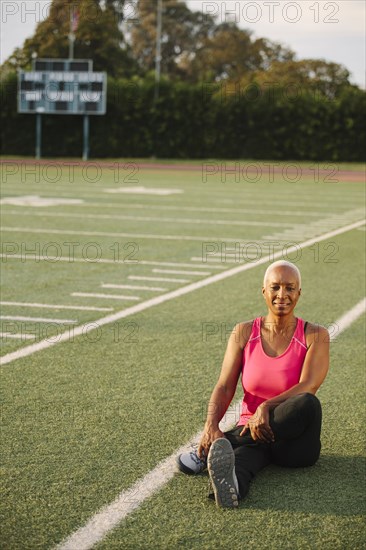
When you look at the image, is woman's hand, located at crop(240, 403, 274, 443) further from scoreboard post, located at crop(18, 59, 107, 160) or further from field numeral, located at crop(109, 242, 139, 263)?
scoreboard post, located at crop(18, 59, 107, 160)

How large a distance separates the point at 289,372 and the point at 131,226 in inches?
421

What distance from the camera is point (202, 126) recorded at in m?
39.8

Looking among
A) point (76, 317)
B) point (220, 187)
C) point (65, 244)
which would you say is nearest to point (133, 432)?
point (76, 317)

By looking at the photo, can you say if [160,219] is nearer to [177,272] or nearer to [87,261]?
[87,261]

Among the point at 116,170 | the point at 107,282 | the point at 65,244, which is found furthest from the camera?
the point at 116,170

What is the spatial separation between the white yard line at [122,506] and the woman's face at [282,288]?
0.87m

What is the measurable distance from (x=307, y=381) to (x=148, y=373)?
1.94m

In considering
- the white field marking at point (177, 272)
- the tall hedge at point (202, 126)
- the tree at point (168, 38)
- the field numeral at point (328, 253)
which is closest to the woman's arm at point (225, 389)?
the white field marking at point (177, 272)

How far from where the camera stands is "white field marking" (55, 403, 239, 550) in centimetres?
346

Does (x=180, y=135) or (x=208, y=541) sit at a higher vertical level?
(x=180, y=135)

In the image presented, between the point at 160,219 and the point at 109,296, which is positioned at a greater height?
the point at 160,219

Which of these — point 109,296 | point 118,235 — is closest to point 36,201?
point 118,235

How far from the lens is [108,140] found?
40.0 meters

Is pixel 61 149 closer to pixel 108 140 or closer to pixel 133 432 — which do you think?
pixel 108 140
